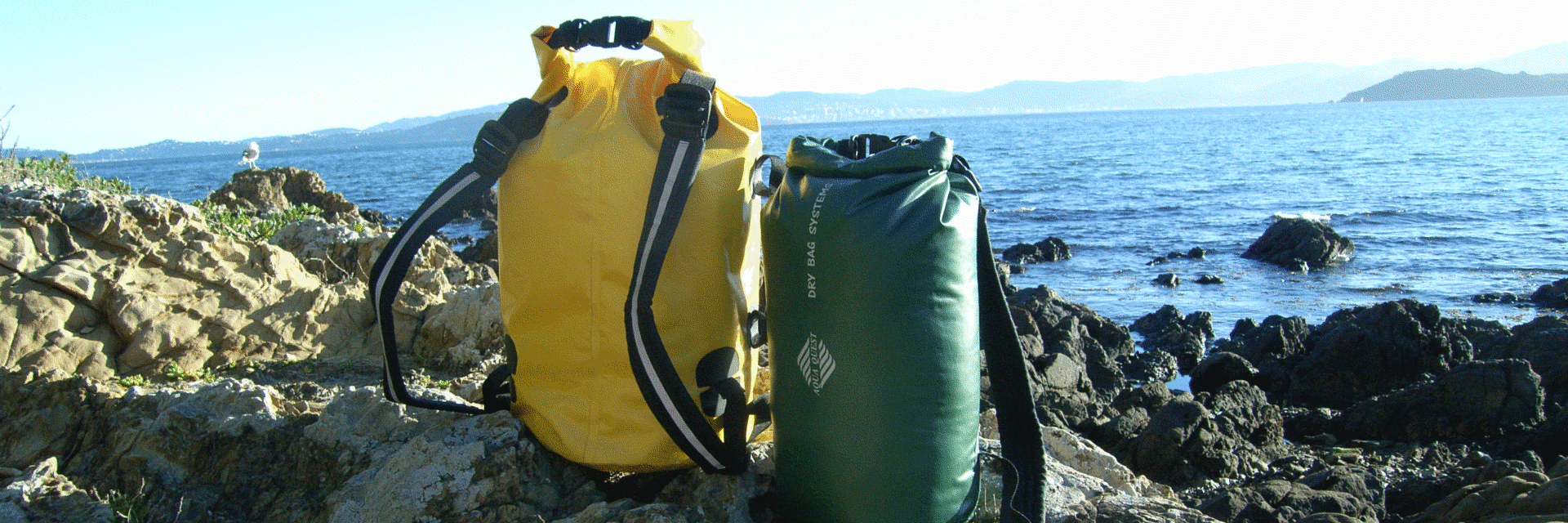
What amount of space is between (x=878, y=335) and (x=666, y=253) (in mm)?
608

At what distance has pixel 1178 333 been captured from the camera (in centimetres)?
870

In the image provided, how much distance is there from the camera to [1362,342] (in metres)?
6.71

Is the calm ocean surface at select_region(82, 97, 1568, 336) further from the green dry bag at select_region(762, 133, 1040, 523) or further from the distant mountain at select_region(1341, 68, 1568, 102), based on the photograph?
the distant mountain at select_region(1341, 68, 1568, 102)

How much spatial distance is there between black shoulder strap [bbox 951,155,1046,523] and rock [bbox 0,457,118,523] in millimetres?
2413

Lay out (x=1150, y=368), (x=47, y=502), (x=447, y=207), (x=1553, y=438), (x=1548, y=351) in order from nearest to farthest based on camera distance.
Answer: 1. (x=47, y=502)
2. (x=447, y=207)
3. (x=1553, y=438)
4. (x=1548, y=351)
5. (x=1150, y=368)

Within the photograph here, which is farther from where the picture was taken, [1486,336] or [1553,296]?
[1553,296]

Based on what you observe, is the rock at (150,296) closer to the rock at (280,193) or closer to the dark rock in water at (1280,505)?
the dark rock in water at (1280,505)

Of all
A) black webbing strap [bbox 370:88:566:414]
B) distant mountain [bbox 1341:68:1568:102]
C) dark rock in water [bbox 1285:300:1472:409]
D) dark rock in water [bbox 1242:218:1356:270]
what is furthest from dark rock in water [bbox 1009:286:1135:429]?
distant mountain [bbox 1341:68:1568:102]

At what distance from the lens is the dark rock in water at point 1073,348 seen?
19.0 ft

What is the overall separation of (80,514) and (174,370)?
81.3 inches

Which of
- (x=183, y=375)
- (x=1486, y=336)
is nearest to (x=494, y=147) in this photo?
(x=183, y=375)

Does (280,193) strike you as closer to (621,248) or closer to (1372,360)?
(621,248)

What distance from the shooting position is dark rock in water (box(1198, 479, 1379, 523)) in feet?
9.52

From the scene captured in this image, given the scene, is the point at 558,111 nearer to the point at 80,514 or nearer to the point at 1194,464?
the point at 80,514
